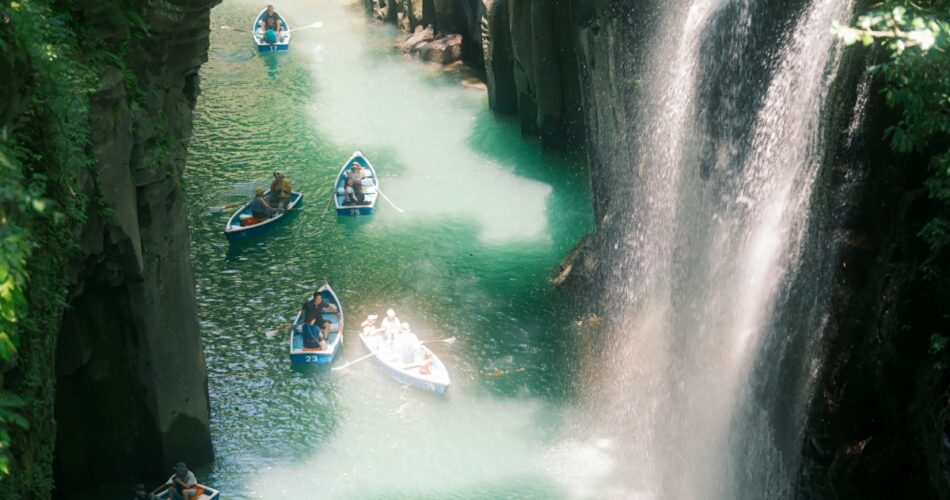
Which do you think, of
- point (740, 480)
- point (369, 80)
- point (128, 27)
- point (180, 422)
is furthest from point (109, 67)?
point (369, 80)

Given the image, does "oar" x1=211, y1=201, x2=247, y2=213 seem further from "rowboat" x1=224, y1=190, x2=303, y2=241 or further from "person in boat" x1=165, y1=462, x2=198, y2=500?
"person in boat" x1=165, y1=462, x2=198, y2=500

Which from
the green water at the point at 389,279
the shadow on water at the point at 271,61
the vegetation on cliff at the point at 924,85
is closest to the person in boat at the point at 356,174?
the green water at the point at 389,279

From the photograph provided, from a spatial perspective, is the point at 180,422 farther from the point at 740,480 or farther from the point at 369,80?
the point at 369,80

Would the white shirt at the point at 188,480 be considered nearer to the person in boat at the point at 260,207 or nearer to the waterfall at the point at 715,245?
the waterfall at the point at 715,245

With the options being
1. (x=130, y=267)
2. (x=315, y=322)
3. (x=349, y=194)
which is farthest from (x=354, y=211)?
(x=130, y=267)

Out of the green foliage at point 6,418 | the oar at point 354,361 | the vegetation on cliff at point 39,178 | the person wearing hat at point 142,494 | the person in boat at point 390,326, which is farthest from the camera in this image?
the person in boat at point 390,326

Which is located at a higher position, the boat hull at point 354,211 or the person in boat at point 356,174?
the person in boat at point 356,174
